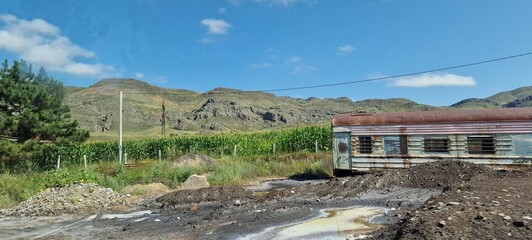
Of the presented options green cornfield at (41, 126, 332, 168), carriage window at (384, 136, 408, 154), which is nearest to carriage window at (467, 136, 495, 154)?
carriage window at (384, 136, 408, 154)

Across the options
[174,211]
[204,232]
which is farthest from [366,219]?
[174,211]

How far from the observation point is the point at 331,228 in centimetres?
980

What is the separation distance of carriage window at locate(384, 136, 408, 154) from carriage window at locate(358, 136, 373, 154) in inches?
30.4

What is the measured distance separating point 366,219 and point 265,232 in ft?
9.01

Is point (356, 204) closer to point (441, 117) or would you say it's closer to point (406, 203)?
point (406, 203)

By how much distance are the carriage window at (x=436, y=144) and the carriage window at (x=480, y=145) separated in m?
0.95

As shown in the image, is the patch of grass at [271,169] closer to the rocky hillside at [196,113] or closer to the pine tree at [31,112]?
the pine tree at [31,112]

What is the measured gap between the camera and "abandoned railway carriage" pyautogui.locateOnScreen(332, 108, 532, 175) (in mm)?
17750

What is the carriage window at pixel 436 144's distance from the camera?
1906 cm

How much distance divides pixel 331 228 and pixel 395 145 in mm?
11312

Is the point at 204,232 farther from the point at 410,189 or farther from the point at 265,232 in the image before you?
the point at 410,189

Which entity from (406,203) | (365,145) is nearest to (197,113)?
(365,145)

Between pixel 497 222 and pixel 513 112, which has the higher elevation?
pixel 513 112

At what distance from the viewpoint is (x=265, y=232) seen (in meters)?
9.75
